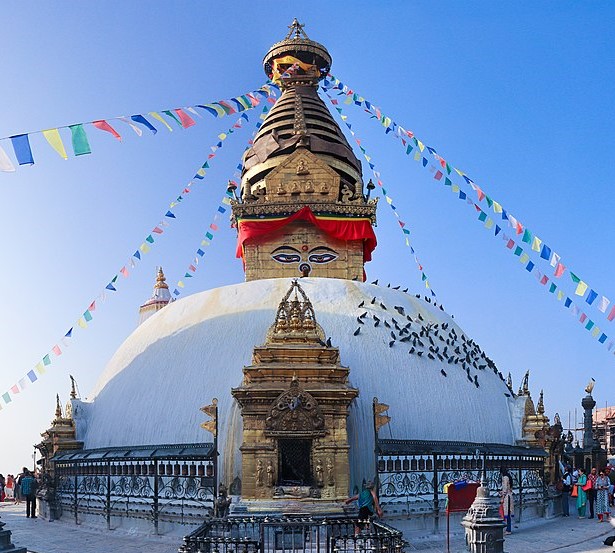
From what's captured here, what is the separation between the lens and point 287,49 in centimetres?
2508

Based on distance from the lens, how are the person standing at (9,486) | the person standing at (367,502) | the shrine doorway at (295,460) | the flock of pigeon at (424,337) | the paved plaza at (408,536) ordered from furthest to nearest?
the person standing at (9,486) → the flock of pigeon at (424,337) → the shrine doorway at (295,460) → the paved plaza at (408,536) → the person standing at (367,502)

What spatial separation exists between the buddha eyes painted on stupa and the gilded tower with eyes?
0.03 meters

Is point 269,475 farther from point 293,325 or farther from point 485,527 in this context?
point 485,527

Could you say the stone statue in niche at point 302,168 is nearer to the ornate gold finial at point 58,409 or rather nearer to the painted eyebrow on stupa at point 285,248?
the painted eyebrow on stupa at point 285,248

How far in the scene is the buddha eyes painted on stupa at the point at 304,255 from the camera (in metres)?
21.1

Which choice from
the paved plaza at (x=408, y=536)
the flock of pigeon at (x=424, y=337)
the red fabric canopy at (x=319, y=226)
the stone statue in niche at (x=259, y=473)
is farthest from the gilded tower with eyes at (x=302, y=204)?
the stone statue in niche at (x=259, y=473)

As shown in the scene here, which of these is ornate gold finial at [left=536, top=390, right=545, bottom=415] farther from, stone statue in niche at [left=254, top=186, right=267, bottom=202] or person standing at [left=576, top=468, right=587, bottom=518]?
stone statue in niche at [left=254, top=186, right=267, bottom=202]

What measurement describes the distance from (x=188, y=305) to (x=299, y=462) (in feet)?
21.1

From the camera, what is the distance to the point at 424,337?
50.9 feet

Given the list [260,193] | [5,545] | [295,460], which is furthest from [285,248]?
[5,545]

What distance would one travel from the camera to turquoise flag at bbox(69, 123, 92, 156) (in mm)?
10031

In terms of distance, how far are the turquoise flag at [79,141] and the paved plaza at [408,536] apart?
633cm

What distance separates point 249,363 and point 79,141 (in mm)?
5651

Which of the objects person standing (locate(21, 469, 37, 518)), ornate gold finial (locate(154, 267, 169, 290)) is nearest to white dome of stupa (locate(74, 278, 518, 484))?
person standing (locate(21, 469, 37, 518))
